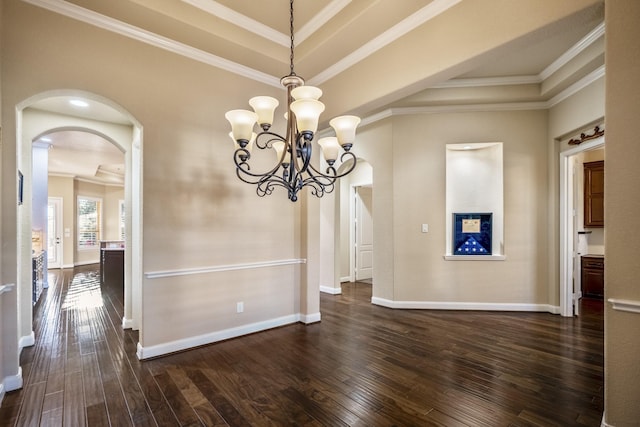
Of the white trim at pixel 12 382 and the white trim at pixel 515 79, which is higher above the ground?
the white trim at pixel 515 79

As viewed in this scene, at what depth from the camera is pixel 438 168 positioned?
15.0 feet

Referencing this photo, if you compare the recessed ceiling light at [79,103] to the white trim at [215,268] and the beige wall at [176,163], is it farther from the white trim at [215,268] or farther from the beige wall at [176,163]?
the white trim at [215,268]

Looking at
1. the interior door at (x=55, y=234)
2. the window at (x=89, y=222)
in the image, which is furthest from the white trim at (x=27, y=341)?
the window at (x=89, y=222)

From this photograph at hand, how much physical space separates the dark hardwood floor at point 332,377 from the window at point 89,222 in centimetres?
699

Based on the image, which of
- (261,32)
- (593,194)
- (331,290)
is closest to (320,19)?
(261,32)

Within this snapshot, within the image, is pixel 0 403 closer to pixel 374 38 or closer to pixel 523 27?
pixel 374 38

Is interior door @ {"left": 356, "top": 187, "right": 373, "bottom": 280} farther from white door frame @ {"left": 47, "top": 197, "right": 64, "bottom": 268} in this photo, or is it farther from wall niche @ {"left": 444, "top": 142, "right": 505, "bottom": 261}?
white door frame @ {"left": 47, "top": 197, "right": 64, "bottom": 268}

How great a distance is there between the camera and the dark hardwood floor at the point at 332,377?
2074mm

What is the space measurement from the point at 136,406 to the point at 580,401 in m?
3.24

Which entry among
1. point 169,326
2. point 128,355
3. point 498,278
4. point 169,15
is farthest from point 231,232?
point 498,278

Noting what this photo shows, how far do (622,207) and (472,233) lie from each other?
2985mm

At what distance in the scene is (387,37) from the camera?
2.84 m

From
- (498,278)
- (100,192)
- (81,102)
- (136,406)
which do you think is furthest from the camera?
(100,192)

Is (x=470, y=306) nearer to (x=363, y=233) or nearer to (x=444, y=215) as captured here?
(x=444, y=215)
